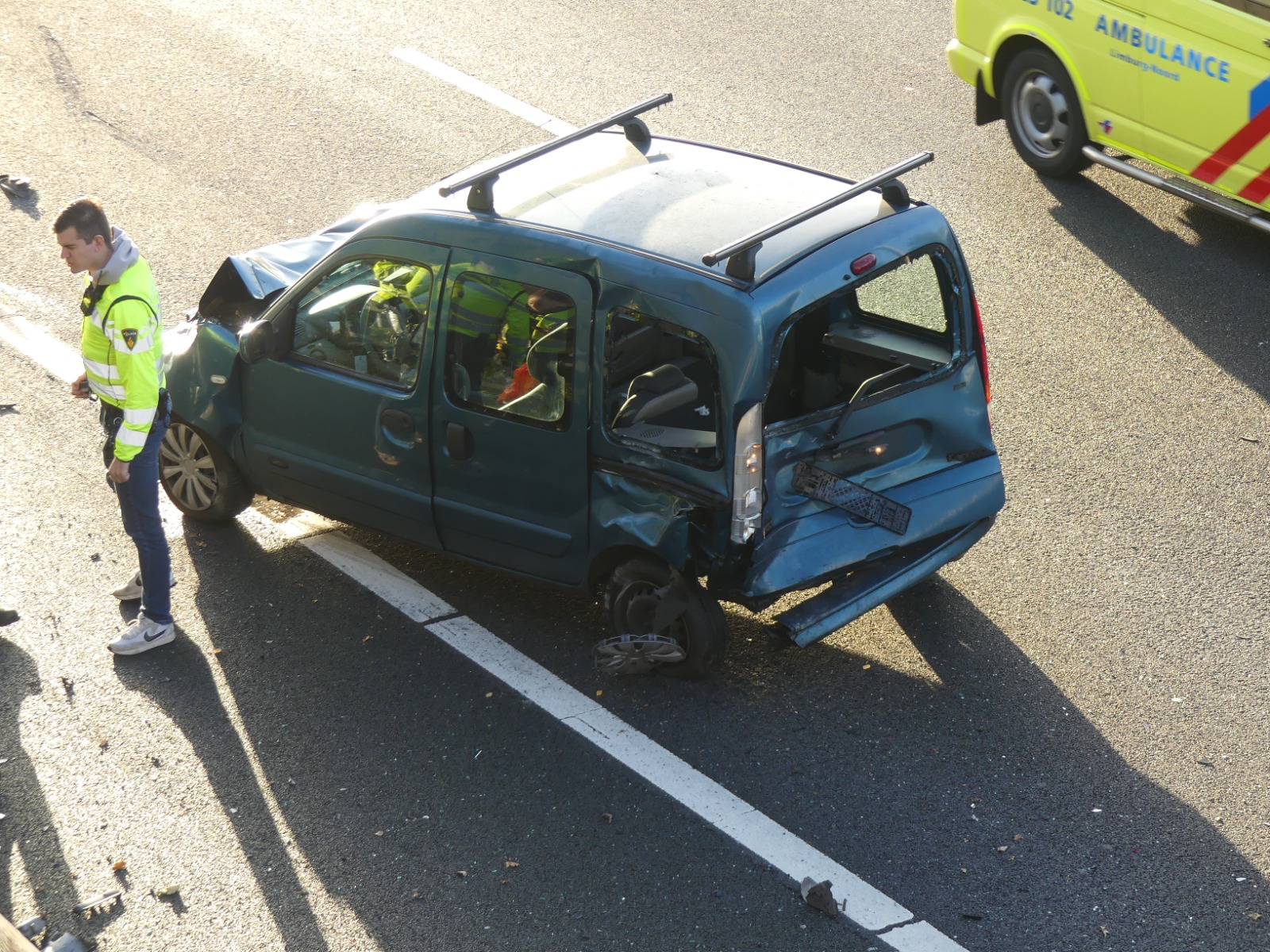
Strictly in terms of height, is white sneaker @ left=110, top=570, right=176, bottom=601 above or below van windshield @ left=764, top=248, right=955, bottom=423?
below

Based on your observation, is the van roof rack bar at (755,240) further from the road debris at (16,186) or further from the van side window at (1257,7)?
the road debris at (16,186)

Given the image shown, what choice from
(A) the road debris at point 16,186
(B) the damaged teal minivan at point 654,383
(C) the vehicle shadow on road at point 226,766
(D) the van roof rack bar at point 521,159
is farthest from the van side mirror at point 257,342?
(A) the road debris at point 16,186

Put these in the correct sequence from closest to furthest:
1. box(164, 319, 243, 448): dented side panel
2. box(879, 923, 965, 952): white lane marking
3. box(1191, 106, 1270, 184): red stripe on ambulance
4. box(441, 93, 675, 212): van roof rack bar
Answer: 1. box(879, 923, 965, 952): white lane marking
2. box(441, 93, 675, 212): van roof rack bar
3. box(164, 319, 243, 448): dented side panel
4. box(1191, 106, 1270, 184): red stripe on ambulance

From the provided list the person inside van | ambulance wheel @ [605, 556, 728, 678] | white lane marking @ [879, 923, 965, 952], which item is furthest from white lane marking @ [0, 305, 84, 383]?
white lane marking @ [879, 923, 965, 952]

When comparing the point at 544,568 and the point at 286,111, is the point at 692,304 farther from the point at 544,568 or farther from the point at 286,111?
the point at 286,111

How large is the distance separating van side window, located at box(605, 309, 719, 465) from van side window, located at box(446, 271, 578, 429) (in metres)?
0.19

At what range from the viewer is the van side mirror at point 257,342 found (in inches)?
248

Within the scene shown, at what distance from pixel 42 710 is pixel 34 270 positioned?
409 centimetres

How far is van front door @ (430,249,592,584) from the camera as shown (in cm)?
557

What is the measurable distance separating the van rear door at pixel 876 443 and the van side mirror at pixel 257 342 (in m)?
2.24

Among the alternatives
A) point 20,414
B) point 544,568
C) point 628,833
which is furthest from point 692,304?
point 20,414

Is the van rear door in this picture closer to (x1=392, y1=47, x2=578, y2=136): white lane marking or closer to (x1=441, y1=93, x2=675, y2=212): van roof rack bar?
(x1=441, y1=93, x2=675, y2=212): van roof rack bar

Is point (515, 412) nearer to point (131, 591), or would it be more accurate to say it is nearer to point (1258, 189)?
point (131, 591)

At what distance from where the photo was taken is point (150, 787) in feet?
18.0
